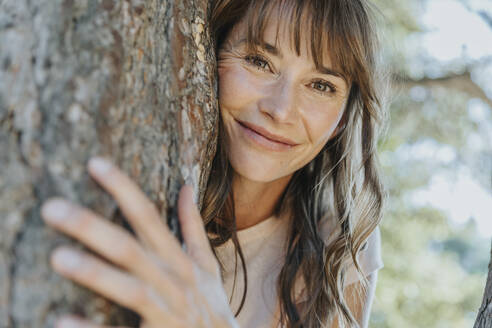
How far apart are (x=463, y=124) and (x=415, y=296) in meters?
3.39

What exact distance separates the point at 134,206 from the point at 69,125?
18 cm

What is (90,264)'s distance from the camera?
798mm

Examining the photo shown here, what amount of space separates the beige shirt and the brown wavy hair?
0.05 metres

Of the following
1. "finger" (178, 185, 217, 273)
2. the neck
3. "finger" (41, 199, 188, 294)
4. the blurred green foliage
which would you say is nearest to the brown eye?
the neck

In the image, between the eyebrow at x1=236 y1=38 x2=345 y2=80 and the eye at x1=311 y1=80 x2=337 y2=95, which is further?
the eye at x1=311 y1=80 x2=337 y2=95

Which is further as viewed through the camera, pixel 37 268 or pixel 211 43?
pixel 211 43

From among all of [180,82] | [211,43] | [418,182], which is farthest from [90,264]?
[418,182]

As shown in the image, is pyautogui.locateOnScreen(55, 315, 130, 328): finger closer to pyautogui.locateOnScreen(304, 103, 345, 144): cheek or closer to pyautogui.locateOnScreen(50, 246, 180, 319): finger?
pyautogui.locateOnScreen(50, 246, 180, 319): finger

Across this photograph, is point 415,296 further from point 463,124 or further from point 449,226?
point 463,124

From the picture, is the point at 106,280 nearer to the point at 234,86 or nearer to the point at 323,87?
the point at 234,86

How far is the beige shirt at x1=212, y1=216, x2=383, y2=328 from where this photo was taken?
2279 millimetres

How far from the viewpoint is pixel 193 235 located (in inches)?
40.9

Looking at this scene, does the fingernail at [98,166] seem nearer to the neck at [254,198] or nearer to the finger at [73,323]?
the finger at [73,323]

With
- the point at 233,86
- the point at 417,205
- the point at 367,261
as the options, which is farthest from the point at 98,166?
the point at 417,205
